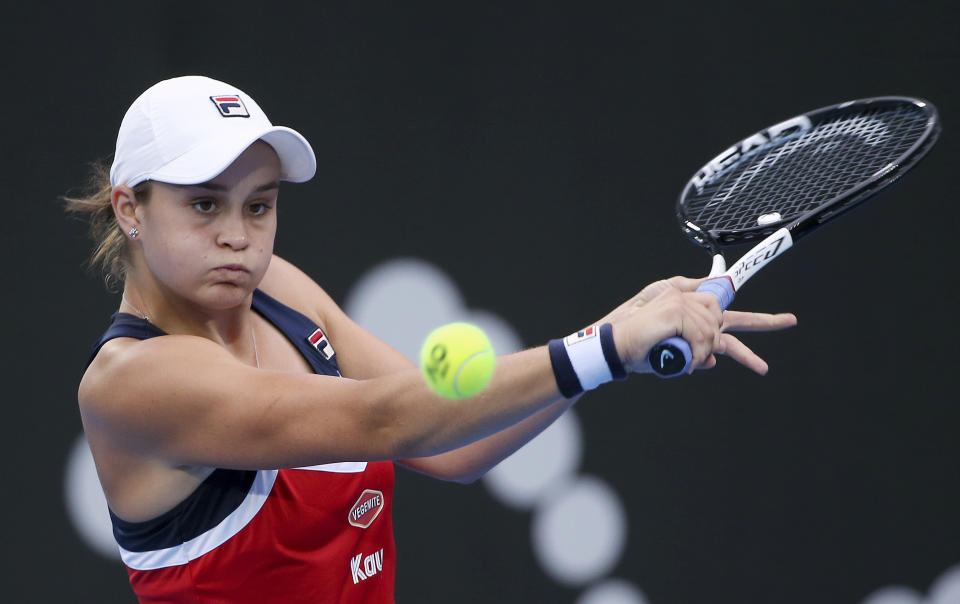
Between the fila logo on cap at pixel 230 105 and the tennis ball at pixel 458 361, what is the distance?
50 cm

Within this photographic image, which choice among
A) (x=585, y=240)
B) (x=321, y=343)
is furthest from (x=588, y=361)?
(x=585, y=240)

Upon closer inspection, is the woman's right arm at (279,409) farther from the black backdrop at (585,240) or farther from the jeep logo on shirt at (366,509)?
the black backdrop at (585,240)

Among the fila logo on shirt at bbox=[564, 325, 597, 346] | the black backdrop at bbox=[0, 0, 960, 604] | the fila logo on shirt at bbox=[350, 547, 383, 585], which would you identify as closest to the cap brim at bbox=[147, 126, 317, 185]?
the fila logo on shirt at bbox=[564, 325, 597, 346]

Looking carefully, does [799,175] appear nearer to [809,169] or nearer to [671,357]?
[809,169]

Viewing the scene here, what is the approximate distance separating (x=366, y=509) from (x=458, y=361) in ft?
1.92

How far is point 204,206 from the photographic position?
5.03 feet

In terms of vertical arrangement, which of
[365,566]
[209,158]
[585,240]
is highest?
[209,158]

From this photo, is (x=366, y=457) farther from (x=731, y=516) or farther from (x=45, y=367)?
(x=731, y=516)

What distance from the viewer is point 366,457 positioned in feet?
4.63

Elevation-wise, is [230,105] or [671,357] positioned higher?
[230,105]

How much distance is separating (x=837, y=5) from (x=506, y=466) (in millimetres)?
1652

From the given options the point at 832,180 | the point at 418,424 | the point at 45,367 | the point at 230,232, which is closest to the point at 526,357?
the point at 418,424

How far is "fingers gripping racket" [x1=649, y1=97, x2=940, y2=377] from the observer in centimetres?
188

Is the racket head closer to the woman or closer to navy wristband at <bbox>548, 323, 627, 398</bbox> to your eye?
the woman
